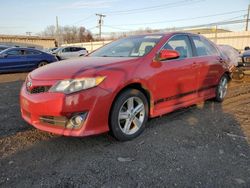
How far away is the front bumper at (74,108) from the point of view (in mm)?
3146

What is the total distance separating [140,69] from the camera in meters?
3.77

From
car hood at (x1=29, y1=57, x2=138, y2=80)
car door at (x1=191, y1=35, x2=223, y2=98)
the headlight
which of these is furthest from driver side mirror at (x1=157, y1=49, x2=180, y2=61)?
the headlight

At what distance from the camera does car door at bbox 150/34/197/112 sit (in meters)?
4.12

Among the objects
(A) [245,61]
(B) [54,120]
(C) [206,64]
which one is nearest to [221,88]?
(C) [206,64]

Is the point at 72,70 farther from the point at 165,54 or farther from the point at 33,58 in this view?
the point at 33,58

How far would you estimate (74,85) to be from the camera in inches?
126

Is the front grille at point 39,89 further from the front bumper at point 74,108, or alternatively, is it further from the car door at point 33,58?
the car door at point 33,58

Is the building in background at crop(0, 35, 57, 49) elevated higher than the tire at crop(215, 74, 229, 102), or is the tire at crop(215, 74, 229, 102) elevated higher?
the building in background at crop(0, 35, 57, 49)

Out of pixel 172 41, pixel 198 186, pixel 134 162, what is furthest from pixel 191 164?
pixel 172 41

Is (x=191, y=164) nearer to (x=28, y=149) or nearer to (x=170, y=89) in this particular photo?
(x=170, y=89)

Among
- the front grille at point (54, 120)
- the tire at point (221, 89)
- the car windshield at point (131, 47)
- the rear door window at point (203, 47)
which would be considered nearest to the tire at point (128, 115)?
the front grille at point (54, 120)

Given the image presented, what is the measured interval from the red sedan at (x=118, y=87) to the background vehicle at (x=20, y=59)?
28.4 ft

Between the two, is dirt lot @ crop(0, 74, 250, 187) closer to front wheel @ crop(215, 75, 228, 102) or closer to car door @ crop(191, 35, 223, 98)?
car door @ crop(191, 35, 223, 98)

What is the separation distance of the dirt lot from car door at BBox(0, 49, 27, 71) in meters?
8.25
